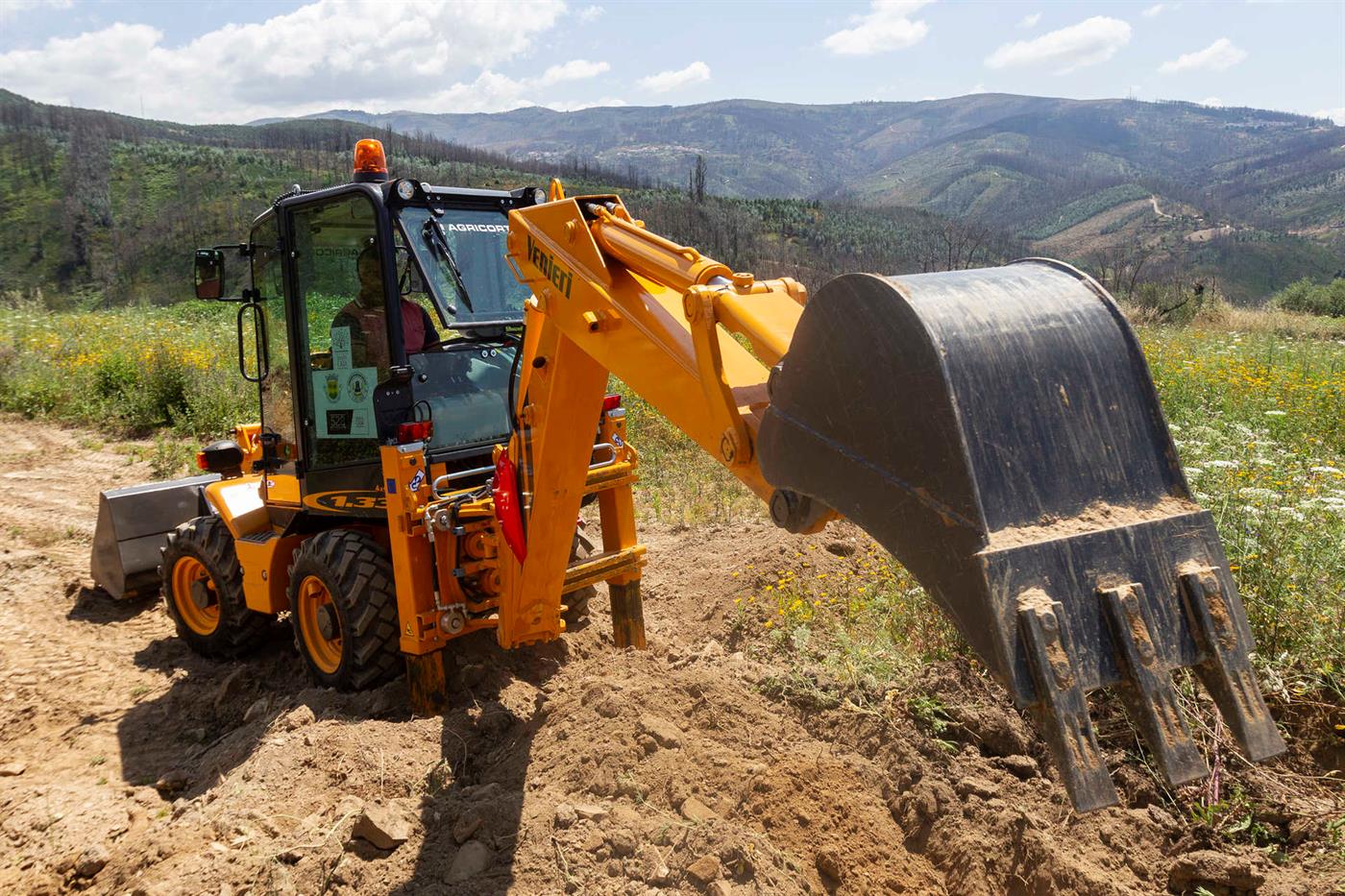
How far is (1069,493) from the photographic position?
212 cm

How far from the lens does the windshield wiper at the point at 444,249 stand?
471cm

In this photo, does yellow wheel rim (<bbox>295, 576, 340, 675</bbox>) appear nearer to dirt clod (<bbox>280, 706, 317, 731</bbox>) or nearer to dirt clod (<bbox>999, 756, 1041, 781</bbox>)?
dirt clod (<bbox>280, 706, 317, 731</bbox>)

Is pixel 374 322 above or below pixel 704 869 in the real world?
above

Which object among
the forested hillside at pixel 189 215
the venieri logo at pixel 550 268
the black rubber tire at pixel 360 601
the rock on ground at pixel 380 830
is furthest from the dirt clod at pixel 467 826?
the forested hillside at pixel 189 215

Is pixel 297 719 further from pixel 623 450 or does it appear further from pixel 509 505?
pixel 623 450

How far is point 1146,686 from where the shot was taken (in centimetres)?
197

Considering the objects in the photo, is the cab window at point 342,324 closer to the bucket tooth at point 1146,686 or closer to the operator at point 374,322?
the operator at point 374,322

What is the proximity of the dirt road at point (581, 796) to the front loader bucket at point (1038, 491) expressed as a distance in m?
1.52

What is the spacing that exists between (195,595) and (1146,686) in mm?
5922

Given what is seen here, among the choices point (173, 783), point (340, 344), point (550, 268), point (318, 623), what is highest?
point (550, 268)

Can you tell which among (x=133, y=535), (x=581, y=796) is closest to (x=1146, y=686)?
(x=581, y=796)

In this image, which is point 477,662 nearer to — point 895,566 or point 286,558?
point 286,558

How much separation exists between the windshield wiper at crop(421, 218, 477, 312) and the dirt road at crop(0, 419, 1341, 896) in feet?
6.55

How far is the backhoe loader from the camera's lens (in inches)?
79.4
